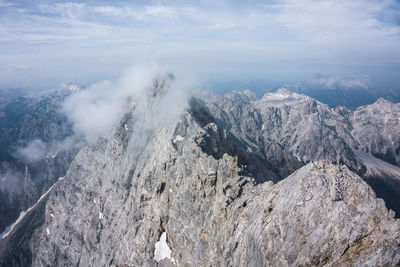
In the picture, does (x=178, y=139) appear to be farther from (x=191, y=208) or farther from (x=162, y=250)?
(x=162, y=250)

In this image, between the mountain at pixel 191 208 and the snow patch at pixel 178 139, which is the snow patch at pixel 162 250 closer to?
the mountain at pixel 191 208

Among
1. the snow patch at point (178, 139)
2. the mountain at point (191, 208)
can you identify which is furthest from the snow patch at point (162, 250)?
the snow patch at point (178, 139)

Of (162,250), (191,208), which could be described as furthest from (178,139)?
(162,250)

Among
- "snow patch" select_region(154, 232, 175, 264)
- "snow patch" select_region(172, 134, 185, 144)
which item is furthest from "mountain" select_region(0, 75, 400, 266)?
"snow patch" select_region(172, 134, 185, 144)

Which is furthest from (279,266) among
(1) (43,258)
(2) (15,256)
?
(2) (15,256)

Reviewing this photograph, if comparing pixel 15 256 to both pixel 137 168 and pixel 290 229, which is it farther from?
pixel 290 229

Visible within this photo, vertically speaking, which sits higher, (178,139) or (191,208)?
(178,139)
